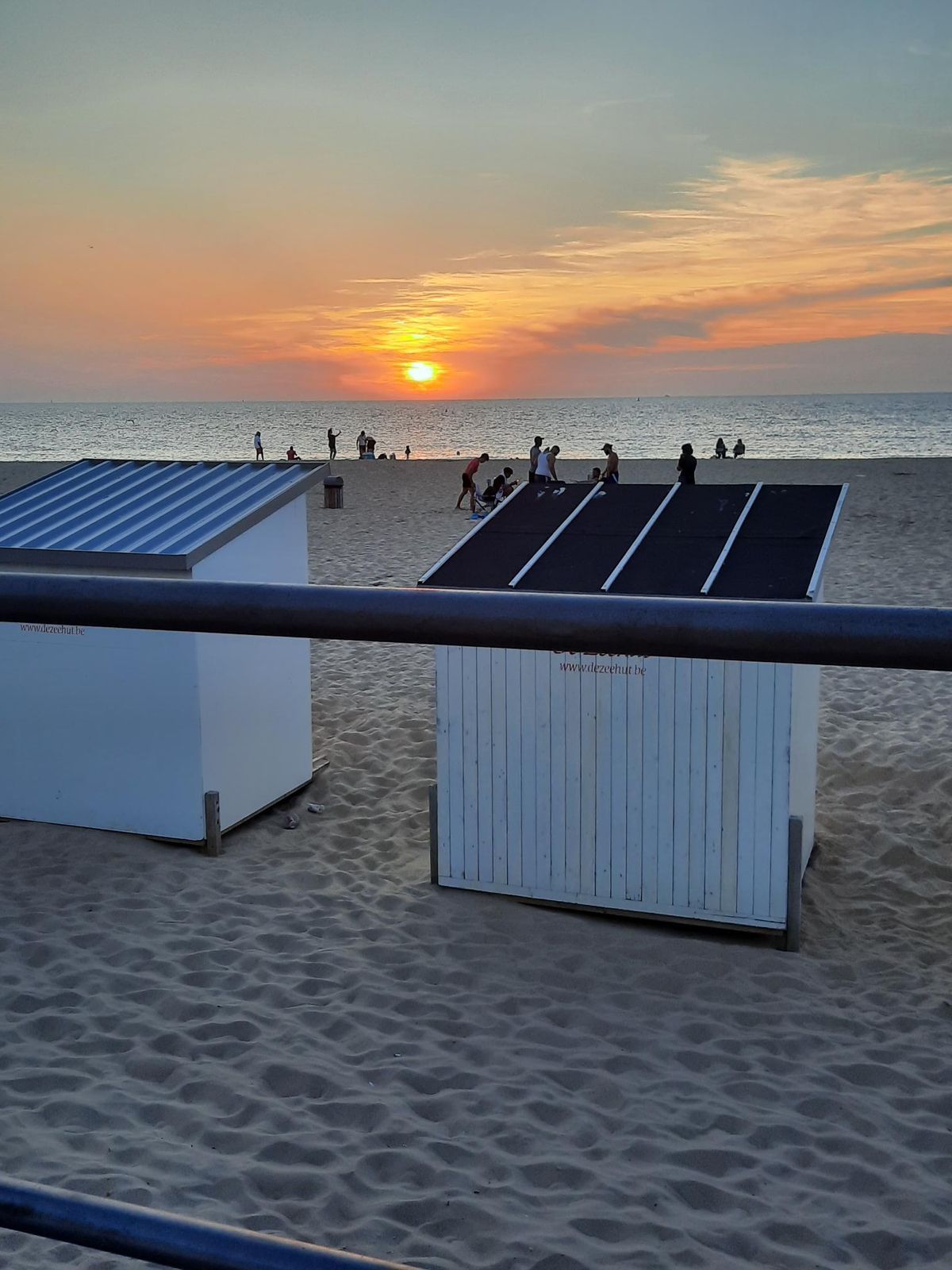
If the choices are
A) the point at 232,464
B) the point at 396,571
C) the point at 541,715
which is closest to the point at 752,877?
the point at 541,715

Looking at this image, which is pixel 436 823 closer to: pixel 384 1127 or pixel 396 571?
pixel 384 1127

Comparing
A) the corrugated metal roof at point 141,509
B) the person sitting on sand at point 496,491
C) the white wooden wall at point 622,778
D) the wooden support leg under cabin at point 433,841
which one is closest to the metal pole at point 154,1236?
the white wooden wall at point 622,778

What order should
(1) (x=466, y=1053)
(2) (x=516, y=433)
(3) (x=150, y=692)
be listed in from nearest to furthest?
1. (1) (x=466, y=1053)
2. (3) (x=150, y=692)
3. (2) (x=516, y=433)

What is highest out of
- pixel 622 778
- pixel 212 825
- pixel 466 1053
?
pixel 622 778

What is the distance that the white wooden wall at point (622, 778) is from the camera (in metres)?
6.45

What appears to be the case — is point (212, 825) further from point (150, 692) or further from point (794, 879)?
point (794, 879)

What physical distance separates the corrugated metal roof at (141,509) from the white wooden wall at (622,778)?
2016 mm

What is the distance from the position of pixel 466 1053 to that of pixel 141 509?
16.8 ft

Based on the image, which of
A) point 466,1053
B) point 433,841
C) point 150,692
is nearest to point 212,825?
point 150,692

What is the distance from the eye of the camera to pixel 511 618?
0.84 m

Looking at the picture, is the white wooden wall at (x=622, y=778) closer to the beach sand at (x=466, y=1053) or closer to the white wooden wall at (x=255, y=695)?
the beach sand at (x=466, y=1053)

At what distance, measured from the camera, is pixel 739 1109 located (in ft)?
16.0

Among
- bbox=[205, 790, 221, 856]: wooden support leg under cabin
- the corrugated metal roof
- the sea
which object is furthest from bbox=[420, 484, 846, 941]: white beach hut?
the sea

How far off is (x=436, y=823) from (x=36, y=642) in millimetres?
2978
